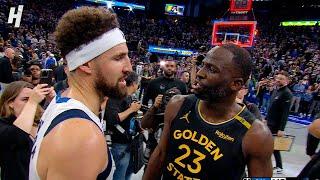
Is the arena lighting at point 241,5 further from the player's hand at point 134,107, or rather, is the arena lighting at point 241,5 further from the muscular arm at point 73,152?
the muscular arm at point 73,152

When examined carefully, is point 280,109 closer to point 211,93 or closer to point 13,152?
point 211,93

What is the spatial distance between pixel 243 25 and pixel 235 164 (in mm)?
20314

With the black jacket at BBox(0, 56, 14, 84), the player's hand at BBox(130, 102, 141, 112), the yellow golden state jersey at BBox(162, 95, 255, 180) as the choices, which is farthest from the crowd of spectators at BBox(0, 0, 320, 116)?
the player's hand at BBox(130, 102, 141, 112)

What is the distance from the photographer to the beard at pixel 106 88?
151cm

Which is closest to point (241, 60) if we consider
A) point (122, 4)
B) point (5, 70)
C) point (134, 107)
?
point (134, 107)

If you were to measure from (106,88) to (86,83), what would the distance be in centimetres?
9

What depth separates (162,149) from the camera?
242 cm

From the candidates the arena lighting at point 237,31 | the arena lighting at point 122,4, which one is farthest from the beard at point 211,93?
the arena lighting at point 122,4

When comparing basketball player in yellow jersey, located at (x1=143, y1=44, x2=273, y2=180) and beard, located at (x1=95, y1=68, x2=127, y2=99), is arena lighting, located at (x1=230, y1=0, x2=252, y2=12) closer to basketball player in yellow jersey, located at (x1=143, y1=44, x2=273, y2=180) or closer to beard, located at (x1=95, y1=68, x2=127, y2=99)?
basketball player in yellow jersey, located at (x1=143, y1=44, x2=273, y2=180)

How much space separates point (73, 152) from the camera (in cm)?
120

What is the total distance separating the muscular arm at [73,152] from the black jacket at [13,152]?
1.35m

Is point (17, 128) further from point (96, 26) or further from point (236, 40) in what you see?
point (236, 40)

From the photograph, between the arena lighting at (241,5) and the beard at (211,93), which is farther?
the arena lighting at (241,5)

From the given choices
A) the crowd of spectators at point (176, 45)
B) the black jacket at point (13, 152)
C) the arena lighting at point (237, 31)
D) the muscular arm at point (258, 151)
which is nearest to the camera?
the muscular arm at point (258, 151)
